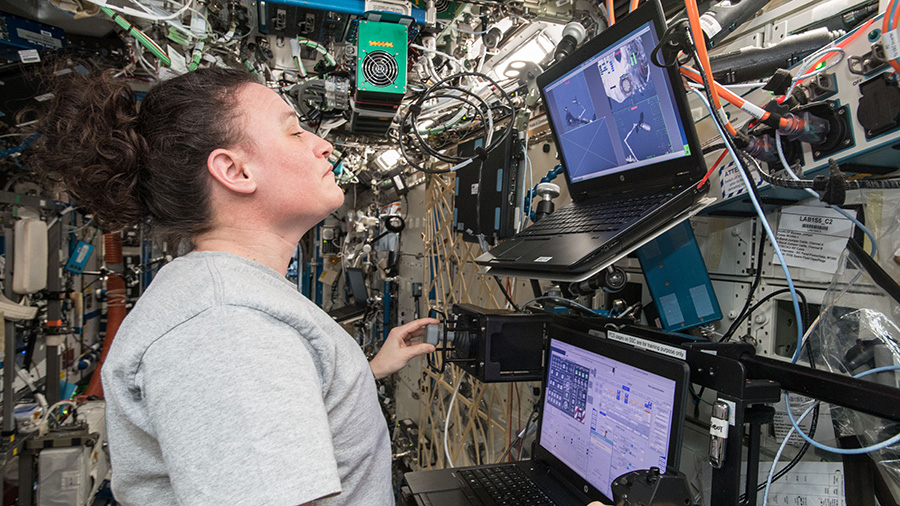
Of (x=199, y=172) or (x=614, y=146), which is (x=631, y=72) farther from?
(x=199, y=172)

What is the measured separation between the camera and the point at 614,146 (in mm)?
1364

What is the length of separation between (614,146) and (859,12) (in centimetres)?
64

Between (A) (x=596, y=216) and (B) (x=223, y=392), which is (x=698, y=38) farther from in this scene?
(B) (x=223, y=392)

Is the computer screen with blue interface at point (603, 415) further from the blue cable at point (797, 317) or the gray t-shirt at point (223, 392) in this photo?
the gray t-shirt at point (223, 392)

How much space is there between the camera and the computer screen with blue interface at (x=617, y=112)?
1146mm

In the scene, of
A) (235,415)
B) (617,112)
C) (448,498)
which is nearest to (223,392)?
(235,415)

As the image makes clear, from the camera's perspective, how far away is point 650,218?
3.54 ft

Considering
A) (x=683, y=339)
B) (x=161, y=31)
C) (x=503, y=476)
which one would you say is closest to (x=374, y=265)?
(x=161, y=31)

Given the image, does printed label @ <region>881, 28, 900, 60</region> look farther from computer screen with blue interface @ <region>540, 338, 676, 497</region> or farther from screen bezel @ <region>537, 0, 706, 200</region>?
computer screen with blue interface @ <region>540, 338, 676, 497</region>

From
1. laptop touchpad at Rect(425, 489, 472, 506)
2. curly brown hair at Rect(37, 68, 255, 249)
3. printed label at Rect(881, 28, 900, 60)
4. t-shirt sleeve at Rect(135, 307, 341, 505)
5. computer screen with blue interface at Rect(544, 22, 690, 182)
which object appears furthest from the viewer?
laptop touchpad at Rect(425, 489, 472, 506)

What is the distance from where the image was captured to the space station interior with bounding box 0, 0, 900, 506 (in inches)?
36.6

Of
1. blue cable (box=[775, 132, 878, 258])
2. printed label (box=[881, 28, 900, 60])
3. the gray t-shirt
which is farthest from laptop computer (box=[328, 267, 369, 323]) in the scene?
printed label (box=[881, 28, 900, 60])

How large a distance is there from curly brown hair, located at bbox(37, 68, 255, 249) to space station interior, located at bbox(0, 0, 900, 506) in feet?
0.21

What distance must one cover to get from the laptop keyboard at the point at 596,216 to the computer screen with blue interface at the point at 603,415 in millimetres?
340
